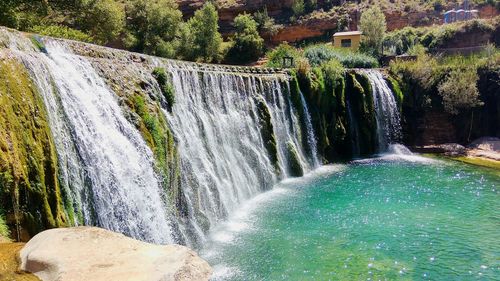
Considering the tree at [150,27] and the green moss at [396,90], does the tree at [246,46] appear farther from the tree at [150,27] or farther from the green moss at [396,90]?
the green moss at [396,90]

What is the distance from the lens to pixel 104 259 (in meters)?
4.82

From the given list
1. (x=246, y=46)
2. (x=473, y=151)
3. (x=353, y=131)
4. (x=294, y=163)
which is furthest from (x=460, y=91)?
(x=246, y=46)

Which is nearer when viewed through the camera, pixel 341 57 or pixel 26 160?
pixel 26 160

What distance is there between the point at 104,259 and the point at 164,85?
1001cm

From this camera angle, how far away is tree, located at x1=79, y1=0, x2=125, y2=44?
2881 centimetres

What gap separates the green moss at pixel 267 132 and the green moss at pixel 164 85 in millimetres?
6860

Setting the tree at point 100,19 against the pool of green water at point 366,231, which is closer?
the pool of green water at point 366,231

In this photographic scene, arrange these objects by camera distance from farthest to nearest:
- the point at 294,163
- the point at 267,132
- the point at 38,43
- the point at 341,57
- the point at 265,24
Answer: the point at 265,24 → the point at 341,57 → the point at 294,163 → the point at 267,132 → the point at 38,43

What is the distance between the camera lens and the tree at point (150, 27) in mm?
37844

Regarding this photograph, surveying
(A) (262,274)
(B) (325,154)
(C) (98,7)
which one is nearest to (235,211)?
(A) (262,274)

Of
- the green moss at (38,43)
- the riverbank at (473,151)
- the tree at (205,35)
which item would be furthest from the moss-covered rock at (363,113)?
the green moss at (38,43)

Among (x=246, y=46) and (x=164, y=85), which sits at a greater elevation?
(x=246, y=46)

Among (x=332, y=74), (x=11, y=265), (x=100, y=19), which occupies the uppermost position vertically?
(x=100, y=19)

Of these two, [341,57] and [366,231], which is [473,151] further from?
[366,231]
